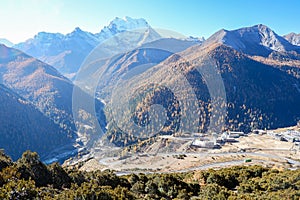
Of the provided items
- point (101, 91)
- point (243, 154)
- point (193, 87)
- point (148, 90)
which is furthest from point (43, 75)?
point (243, 154)

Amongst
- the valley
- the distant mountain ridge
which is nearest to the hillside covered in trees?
the valley

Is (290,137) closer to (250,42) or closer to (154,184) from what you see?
(154,184)

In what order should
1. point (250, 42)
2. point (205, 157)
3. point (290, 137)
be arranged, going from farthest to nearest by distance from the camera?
1. point (250, 42)
2. point (290, 137)
3. point (205, 157)

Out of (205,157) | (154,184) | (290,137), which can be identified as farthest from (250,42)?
(154,184)

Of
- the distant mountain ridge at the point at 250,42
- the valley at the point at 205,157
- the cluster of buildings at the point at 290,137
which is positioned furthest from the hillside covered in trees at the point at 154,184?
the distant mountain ridge at the point at 250,42

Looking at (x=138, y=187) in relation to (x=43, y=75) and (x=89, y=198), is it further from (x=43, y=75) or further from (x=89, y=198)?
(x=43, y=75)

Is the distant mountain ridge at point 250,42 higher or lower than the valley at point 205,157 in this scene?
higher

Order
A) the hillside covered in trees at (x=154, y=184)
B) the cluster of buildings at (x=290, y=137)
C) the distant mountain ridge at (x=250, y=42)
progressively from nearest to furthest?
the hillside covered in trees at (x=154, y=184), the cluster of buildings at (x=290, y=137), the distant mountain ridge at (x=250, y=42)

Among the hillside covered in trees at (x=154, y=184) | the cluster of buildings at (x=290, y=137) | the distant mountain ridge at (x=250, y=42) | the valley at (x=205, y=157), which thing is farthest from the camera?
the distant mountain ridge at (x=250, y=42)

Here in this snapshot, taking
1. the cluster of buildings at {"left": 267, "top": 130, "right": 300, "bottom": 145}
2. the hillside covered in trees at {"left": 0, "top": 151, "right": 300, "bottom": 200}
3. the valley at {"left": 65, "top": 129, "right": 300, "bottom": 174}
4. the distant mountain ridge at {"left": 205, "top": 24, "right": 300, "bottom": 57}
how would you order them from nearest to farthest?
the hillside covered in trees at {"left": 0, "top": 151, "right": 300, "bottom": 200} → the valley at {"left": 65, "top": 129, "right": 300, "bottom": 174} → the cluster of buildings at {"left": 267, "top": 130, "right": 300, "bottom": 145} → the distant mountain ridge at {"left": 205, "top": 24, "right": 300, "bottom": 57}

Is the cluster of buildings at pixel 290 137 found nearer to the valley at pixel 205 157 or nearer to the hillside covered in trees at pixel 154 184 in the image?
the valley at pixel 205 157

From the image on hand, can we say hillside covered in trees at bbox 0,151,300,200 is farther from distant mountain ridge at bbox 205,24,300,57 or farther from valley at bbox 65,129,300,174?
distant mountain ridge at bbox 205,24,300,57

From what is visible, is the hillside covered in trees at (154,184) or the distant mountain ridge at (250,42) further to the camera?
the distant mountain ridge at (250,42)
